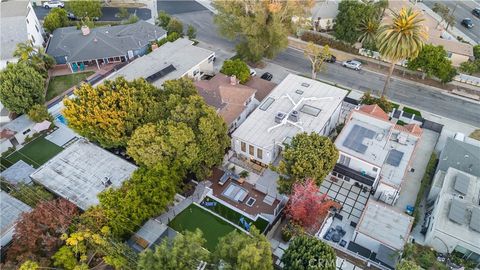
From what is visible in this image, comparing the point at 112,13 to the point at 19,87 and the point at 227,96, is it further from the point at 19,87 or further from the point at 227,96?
the point at 227,96

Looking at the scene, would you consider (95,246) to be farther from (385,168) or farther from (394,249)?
(385,168)

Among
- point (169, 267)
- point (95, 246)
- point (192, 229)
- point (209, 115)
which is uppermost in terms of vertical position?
point (209, 115)

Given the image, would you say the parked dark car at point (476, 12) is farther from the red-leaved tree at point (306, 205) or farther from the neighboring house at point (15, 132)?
the neighboring house at point (15, 132)

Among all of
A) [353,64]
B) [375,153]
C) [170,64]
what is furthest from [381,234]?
[170,64]

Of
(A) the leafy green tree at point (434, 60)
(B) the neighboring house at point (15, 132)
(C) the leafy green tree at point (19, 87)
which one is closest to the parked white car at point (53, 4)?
(C) the leafy green tree at point (19, 87)

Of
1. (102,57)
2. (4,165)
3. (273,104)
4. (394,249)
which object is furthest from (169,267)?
(102,57)

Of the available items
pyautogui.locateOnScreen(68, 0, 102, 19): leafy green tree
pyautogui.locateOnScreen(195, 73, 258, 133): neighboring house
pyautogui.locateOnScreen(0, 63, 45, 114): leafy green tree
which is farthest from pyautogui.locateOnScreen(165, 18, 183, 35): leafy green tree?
pyautogui.locateOnScreen(0, 63, 45, 114): leafy green tree
